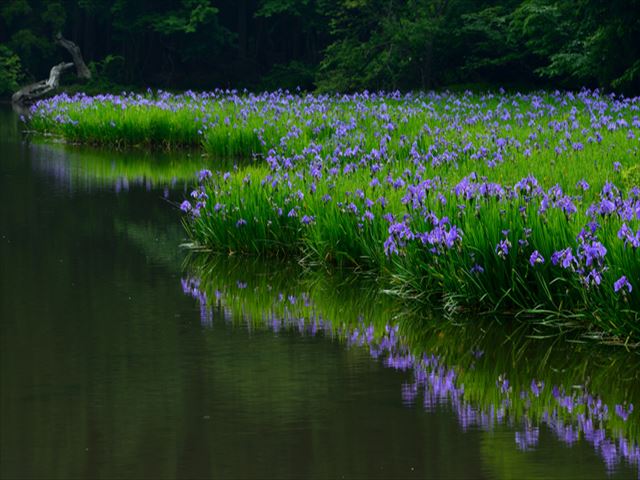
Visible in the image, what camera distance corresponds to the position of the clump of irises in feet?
26.2

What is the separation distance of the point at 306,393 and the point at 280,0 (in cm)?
3848

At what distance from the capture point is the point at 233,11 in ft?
170

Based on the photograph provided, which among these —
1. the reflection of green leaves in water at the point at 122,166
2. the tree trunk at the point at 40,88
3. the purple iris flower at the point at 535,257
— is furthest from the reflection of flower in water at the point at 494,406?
the tree trunk at the point at 40,88

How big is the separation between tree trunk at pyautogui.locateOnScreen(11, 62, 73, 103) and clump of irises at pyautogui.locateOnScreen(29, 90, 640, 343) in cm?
2450

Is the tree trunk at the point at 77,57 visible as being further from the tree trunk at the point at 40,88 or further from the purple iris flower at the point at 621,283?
the purple iris flower at the point at 621,283

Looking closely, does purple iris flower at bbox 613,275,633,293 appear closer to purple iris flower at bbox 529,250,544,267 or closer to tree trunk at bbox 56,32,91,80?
purple iris flower at bbox 529,250,544,267

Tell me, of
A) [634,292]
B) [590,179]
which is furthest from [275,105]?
[634,292]

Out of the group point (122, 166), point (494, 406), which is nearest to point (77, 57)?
point (122, 166)

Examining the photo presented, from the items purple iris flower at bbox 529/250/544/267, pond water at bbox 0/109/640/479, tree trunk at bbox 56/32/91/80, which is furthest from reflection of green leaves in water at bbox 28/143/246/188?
tree trunk at bbox 56/32/91/80

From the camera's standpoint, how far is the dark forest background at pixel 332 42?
27.5 m

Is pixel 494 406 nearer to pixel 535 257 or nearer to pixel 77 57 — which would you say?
pixel 535 257

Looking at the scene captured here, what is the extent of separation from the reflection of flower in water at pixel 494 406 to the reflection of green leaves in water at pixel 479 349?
1cm

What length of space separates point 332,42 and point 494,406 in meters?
43.9

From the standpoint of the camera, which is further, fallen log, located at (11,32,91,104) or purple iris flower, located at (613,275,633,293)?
fallen log, located at (11,32,91,104)
